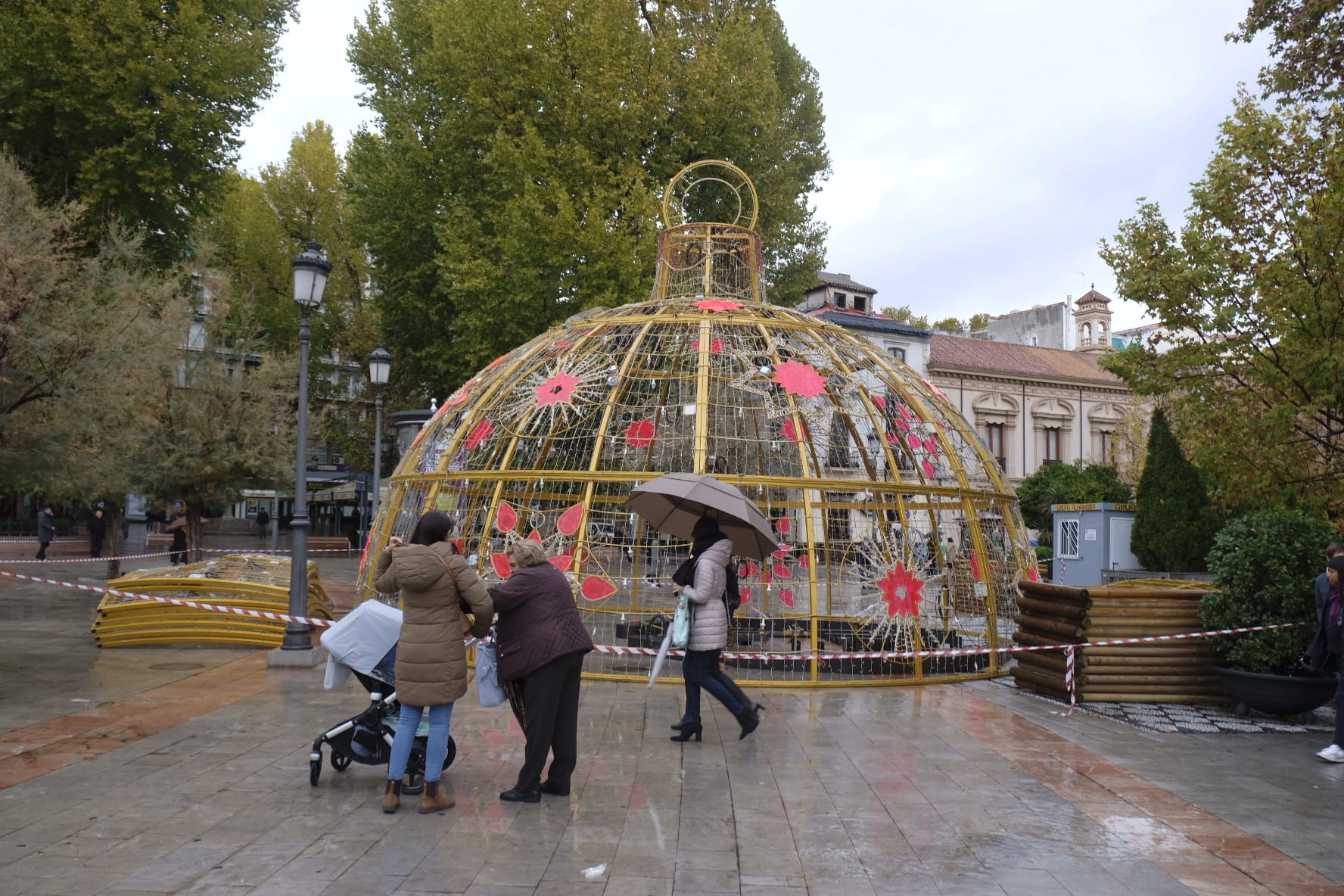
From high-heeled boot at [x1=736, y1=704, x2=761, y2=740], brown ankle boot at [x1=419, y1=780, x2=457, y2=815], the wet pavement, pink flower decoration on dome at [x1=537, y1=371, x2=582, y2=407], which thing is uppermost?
pink flower decoration on dome at [x1=537, y1=371, x2=582, y2=407]

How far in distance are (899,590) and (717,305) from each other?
12.8 ft

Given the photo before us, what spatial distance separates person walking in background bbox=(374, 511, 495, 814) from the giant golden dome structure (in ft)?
12.2

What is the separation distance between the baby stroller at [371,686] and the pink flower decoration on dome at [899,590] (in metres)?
5.05

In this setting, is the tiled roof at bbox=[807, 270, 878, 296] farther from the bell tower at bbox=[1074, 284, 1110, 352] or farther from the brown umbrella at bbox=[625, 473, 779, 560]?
the brown umbrella at bbox=[625, 473, 779, 560]

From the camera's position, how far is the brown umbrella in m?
7.55

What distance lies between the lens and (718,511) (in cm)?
773

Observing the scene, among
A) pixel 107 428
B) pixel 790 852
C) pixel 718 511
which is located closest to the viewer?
pixel 790 852

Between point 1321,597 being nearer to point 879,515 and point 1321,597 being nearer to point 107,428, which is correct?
point 879,515

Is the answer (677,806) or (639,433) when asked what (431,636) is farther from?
(639,433)

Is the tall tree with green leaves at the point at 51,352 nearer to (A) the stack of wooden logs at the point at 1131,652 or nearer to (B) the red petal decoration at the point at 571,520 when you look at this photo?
(B) the red petal decoration at the point at 571,520

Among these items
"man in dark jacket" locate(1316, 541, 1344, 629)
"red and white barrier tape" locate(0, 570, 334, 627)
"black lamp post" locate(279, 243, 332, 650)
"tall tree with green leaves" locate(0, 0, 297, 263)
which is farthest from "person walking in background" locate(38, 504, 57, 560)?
"man in dark jacket" locate(1316, 541, 1344, 629)

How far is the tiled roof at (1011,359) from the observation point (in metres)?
44.2

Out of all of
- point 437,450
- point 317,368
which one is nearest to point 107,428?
point 437,450

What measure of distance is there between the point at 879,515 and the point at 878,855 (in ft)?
17.2
